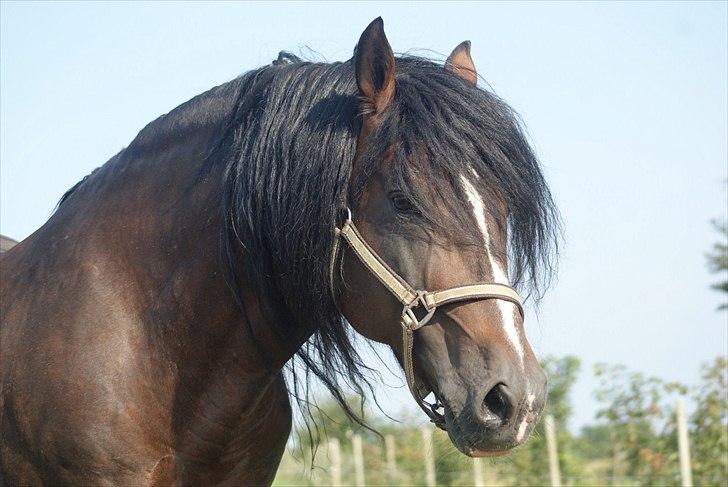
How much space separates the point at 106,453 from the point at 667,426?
9.49 metres

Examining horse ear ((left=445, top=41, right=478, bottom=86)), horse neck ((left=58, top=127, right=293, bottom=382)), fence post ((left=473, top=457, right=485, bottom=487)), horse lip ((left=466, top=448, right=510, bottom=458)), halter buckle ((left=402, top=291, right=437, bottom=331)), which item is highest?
fence post ((left=473, top=457, right=485, bottom=487))

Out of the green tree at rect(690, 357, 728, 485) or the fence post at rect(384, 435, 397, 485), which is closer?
the green tree at rect(690, 357, 728, 485)

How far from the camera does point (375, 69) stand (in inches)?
122

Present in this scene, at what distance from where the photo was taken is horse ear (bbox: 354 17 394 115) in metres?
3.05

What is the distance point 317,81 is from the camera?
10.8 feet

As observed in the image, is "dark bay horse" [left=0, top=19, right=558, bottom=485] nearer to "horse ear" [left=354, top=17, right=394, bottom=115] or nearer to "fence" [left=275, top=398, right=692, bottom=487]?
"horse ear" [left=354, top=17, right=394, bottom=115]

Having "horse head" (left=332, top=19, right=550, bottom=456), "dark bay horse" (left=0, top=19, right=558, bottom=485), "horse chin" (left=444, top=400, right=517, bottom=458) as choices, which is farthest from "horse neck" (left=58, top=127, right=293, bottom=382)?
"horse chin" (left=444, top=400, right=517, bottom=458)

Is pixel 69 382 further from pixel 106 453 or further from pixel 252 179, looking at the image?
pixel 252 179

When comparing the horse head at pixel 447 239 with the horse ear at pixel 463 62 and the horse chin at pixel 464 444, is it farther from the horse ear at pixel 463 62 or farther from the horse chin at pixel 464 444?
the horse ear at pixel 463 62

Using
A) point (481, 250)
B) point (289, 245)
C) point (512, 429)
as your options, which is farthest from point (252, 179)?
point (512, 429)

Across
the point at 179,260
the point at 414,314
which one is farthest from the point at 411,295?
the point at 179,260

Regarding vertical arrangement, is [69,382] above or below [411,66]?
below

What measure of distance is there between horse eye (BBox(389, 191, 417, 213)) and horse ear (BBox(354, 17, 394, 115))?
34cm

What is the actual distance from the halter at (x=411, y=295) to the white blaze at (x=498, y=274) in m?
0.03
